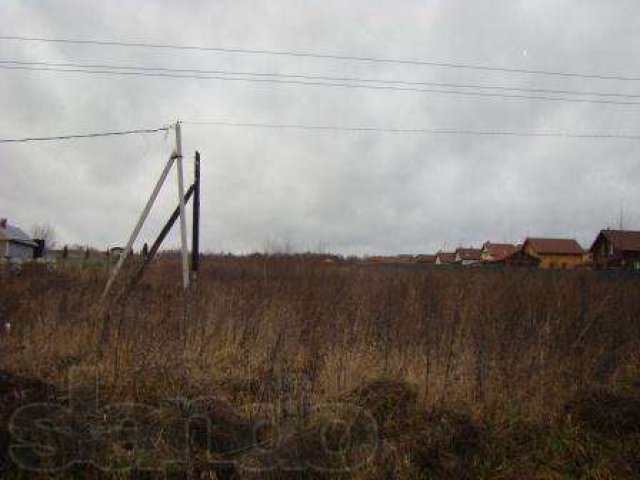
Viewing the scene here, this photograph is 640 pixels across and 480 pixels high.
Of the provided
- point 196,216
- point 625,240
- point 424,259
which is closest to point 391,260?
point 424,259

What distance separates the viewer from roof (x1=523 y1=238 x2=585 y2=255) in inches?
2304

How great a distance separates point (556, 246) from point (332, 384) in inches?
2396

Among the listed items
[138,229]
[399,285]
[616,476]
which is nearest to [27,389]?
[616,476]

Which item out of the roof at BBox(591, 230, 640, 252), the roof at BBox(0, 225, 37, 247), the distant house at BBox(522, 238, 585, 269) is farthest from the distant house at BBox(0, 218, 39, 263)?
the distant house at BBox(522, 238, 585, 269)

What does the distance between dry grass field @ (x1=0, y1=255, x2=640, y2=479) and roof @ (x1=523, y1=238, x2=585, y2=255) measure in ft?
175

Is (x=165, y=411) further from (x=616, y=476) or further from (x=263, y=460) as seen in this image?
(x=616, y=476)

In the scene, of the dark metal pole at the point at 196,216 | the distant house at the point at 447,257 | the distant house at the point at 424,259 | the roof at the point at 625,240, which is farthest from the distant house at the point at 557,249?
the dark metal pole at the point at 196,216

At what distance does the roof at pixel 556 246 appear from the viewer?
192ft

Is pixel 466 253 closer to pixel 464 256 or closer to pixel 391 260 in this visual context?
pixel 464 256

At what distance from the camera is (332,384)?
16.7 feet

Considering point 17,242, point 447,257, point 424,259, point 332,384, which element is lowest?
point 332,384

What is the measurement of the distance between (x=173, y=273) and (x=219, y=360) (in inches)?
373

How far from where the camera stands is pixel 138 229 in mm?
10414

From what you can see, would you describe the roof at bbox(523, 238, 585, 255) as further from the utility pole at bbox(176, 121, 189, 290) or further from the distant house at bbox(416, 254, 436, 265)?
Result: the utility pole at bbox(176, 121, 189, 290)
